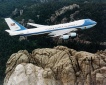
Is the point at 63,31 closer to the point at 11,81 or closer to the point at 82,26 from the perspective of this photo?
the point at 82,26

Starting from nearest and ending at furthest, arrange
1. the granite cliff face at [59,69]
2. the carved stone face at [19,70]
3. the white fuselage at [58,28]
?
1. the granite cliff face at [59,69]
2. the carved stone face at [19,70]
3. the white fuselage at [58,28]

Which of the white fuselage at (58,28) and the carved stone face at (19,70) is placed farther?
the white fuselage at (58,28)

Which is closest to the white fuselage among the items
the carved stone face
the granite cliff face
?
the granite cliff face

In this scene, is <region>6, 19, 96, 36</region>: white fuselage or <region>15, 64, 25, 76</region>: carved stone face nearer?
<region>15, 64, 25, 76</region>: carved stone face

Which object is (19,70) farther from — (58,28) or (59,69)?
(58,28)

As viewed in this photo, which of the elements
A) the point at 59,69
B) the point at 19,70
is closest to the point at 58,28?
the point at 19,70

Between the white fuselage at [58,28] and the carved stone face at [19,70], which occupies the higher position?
the carved stone face at [19,70]

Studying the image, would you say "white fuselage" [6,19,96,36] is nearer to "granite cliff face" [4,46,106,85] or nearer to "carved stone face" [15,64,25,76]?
"granite cliff face" [4,46,106,85]

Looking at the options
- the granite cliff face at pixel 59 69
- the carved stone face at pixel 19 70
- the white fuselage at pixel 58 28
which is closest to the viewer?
the granite cliff face at pixel 59 69

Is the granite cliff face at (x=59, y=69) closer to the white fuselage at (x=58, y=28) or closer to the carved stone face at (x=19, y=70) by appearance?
the carved stone face at (x=19, y=70)

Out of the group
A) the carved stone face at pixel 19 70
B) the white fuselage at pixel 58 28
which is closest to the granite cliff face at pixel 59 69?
the carved stone face at pixel 19 70
